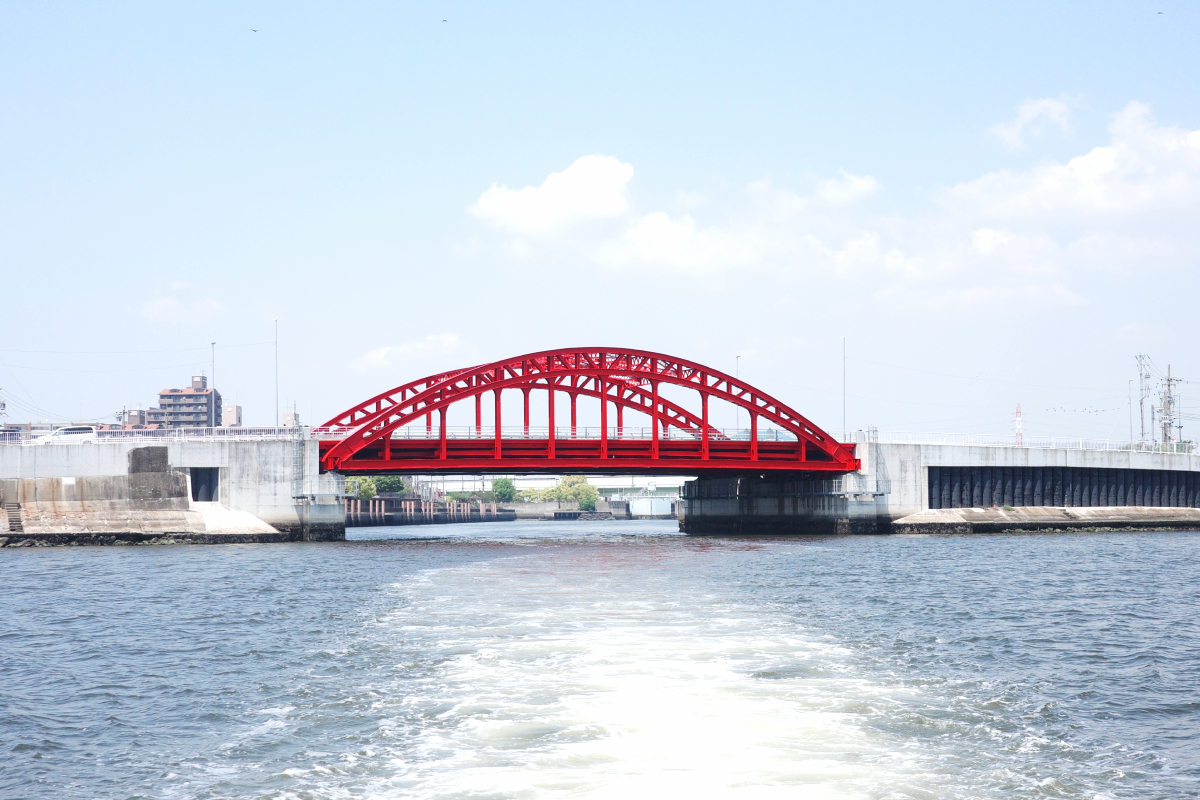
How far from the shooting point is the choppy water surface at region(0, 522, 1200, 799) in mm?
13578

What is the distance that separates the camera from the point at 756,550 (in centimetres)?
6494

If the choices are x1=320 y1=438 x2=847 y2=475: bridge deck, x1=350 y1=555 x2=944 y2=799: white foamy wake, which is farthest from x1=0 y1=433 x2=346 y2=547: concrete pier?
x1=350 y1=555 x2=944 y2=799: white foamy wake

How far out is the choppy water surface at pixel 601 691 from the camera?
13578mm

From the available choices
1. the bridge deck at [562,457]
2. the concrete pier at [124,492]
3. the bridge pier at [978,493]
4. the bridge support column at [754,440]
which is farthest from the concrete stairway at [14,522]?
the bridge pier at [978,493]

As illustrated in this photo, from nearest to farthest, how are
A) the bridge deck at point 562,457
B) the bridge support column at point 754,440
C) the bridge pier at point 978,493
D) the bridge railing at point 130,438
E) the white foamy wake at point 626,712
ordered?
the white foamy wake at point 626,712
the bridge railing at point 130,438
the bridge deck at point 562,457
the bridge support column at point 754,440
the bridge pier at point 978,493

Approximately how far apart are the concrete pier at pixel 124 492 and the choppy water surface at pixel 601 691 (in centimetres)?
3261

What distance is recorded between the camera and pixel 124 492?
234ft

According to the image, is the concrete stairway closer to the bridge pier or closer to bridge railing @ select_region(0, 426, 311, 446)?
bridge railing @ select_region(0, 426, 311, 446)

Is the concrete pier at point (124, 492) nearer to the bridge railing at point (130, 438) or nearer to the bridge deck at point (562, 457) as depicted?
the bridge railing at point (130, 438)

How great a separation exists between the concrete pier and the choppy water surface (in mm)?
32610

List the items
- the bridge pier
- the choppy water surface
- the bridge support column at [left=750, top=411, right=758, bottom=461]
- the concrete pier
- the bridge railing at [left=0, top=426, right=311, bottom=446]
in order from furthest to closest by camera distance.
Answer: the bridge pier
the bridge support column at [left=750, top=411, right=758, bottom=461]
the bridge railing at [left=0, top=426, right=311, bottom=446]
the concrete pier
the choppy water surface

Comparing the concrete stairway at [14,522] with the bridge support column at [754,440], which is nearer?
the concrete stairway at [14,522]

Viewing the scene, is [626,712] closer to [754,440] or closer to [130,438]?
[130,438]

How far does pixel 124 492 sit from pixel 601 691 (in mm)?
63064
